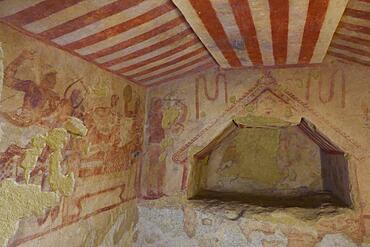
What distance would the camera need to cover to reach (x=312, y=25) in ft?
6.47

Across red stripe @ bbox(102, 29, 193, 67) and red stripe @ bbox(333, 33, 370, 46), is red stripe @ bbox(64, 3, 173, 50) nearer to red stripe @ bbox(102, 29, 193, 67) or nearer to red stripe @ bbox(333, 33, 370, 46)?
red stripe @ bbox(102, 29, 193, 67)

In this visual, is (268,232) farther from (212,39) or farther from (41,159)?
(41,159)

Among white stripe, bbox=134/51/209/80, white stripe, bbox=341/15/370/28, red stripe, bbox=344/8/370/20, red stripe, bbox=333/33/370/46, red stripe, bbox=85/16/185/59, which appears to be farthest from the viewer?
white stripe, bbox=134/51/209/80

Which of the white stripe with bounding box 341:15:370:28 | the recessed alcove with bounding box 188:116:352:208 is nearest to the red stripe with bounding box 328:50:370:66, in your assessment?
the white stripe with bounding box 341:15:370:28

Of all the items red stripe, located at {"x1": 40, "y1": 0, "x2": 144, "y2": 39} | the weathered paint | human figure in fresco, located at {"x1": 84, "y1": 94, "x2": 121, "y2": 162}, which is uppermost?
red stripe, located at {"x1": 40, "y1": 0, "x2": 144, "y2": 39}

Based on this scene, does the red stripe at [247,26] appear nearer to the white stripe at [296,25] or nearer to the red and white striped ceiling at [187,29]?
the red and white striped ceiling at [187,29]

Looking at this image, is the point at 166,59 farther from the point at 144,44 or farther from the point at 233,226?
the point at 233,226

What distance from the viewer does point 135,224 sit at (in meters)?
3.12

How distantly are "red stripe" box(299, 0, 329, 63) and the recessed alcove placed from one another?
1.28 metres

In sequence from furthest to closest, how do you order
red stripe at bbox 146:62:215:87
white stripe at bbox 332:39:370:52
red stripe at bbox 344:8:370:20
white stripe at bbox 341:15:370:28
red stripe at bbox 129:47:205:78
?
red stripe at bbox 146:62:215:87 → red stripe at bbox 129:47:205:78 → white stripe at bbox 332:39:370:52 → white stripe at bbox 341:15:370:28 → red stripe at bbox 344:8:370:20

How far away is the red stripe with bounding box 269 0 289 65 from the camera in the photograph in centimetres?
175

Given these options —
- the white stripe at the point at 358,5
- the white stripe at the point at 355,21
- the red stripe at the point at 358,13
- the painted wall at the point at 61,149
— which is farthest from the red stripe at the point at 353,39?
the painted wall at the point at 61,149

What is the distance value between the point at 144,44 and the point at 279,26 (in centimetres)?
96

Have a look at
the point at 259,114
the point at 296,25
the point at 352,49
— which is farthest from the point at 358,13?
the point at 259,114
